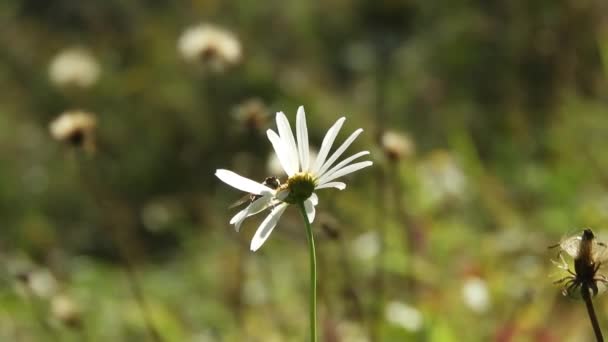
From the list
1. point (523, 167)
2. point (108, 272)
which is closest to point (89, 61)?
point (108, 272)

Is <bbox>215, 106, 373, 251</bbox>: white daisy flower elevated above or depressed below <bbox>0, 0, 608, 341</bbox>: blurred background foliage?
below

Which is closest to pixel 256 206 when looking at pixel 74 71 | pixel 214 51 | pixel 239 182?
pixel 239 182

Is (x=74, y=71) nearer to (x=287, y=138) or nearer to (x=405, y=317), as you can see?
(x=405, y=317)

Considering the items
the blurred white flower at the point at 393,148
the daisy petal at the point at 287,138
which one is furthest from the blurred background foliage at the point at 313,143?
the daisy petal at the point at 287,138

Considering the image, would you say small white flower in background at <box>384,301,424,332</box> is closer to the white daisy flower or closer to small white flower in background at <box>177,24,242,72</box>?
small white flower in background at <box>177,24,242,72</box>

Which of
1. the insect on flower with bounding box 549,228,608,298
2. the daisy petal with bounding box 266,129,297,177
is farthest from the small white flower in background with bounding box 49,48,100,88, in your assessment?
the insect on flower with bounding box 549,228,608,298

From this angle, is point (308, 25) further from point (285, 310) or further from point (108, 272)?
point (285, 310)
